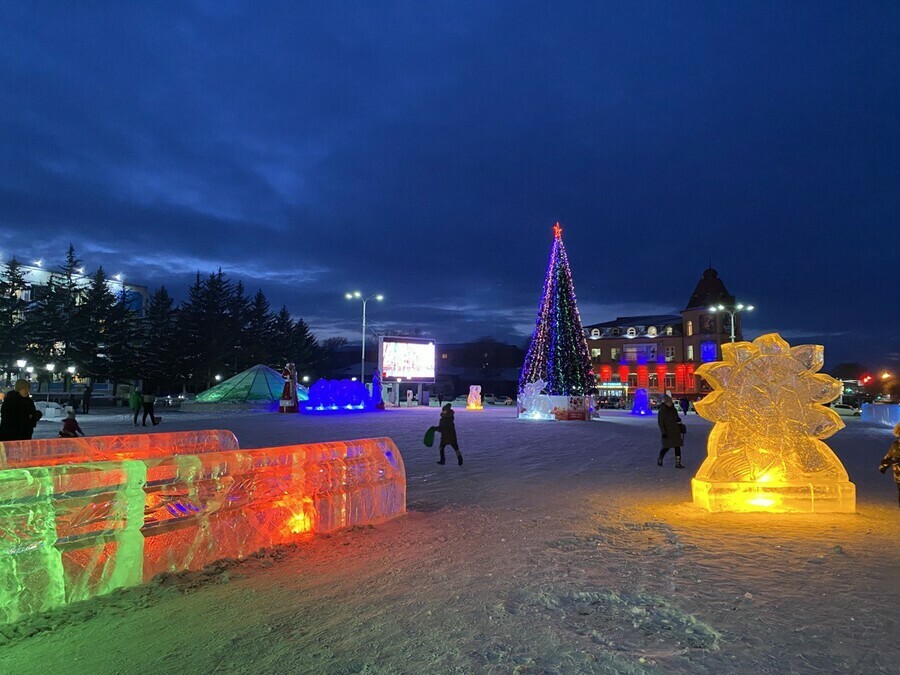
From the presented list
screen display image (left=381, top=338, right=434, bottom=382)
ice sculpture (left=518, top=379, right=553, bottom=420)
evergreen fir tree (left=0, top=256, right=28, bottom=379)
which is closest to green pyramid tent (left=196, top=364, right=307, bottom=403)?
screen display image (left=381, top=338, right=434, bottom=382)

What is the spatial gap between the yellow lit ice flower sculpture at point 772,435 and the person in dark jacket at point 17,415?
402 inches

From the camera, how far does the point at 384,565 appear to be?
5.51 meters

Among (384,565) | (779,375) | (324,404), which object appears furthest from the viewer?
(324,404)

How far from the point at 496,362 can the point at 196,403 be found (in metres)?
70.9

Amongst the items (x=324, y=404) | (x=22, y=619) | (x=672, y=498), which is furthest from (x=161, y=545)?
(x=324, y=404)

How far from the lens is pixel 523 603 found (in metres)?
4.45

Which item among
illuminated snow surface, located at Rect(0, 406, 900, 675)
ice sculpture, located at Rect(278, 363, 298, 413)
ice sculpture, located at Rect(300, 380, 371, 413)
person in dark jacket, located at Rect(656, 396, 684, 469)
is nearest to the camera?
illuminated snow surface, located at Rect(0, 406, 900, 675)

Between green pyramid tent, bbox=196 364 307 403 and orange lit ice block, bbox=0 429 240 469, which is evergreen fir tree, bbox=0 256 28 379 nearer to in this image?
green pyramid tent, bbox=196 364 307 403

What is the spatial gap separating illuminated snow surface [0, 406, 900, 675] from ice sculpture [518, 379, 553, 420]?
2367 cm

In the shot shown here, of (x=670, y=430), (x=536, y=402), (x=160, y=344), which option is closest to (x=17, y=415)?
(x=670, y=430)

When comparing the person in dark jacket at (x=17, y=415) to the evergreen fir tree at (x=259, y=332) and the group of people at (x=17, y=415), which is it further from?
the evergreen fir tree at (x=259, y=332)

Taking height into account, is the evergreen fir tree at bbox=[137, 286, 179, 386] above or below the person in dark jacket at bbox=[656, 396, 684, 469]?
above

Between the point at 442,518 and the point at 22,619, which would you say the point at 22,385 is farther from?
the point at 442,518

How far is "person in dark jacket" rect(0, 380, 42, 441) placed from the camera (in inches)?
347
